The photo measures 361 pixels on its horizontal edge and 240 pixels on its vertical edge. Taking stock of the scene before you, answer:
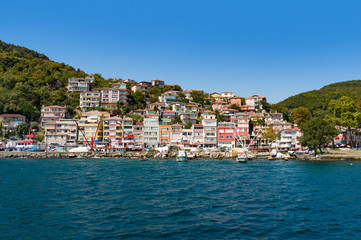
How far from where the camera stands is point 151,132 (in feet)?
251

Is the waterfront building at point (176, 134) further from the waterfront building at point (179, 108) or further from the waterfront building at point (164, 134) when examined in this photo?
the waterfront building at point (179, 108)

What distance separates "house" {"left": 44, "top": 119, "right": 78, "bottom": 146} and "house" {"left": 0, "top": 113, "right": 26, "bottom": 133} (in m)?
12.2

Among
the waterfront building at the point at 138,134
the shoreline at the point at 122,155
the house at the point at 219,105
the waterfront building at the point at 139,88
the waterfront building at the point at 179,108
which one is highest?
the waterfront building at the point at 139,88

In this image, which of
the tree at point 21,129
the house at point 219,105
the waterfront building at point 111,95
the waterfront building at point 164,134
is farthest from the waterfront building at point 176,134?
the tree at point 21,129

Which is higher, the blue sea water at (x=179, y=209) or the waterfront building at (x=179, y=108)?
the waterfront building at (x=179, y=108)

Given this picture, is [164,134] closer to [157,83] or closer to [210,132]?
[210,132]

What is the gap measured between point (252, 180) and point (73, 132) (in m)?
60.1

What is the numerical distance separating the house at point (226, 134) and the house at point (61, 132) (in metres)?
38.6

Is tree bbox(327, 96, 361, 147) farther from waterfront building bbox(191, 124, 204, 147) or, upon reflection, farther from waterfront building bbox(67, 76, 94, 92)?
waterfront building bbox(67, 76, 94, 92)

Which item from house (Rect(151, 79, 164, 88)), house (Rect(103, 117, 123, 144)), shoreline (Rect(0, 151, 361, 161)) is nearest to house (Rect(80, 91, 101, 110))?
house (Rect(103, 117, 123, 144))

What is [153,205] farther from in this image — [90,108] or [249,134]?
[90,108]

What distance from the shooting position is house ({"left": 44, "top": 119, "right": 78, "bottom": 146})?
2980 inches

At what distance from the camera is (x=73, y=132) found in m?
77.1

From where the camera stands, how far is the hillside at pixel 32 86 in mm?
87562
